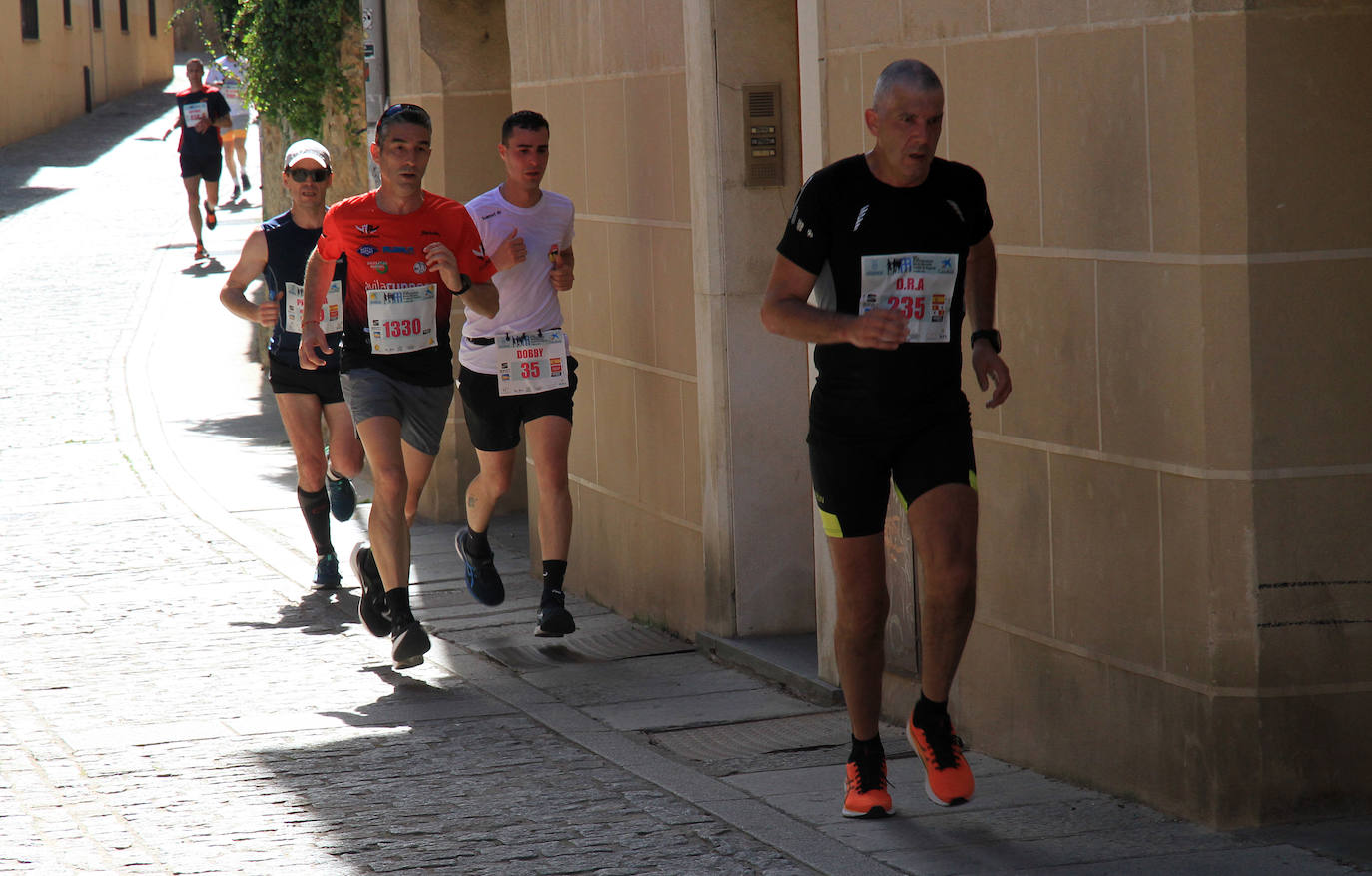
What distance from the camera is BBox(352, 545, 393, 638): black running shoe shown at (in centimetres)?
776

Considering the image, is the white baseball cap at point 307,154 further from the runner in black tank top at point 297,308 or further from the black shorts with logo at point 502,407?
the black shorts with logo at point 502,407

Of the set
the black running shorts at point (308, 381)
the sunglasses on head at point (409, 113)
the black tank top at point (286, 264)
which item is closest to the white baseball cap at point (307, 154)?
the black tank top at point (286, 264)

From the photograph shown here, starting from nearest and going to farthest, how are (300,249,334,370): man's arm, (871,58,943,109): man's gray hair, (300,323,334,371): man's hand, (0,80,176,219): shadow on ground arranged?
1. (871,58,943,109): man's gray hair
2. (300,249,334,370): man's arm
3. (300,323,334,371): man's hand
4. (0,80,176,219): shadow on ground

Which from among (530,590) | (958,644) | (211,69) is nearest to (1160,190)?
(958,644)

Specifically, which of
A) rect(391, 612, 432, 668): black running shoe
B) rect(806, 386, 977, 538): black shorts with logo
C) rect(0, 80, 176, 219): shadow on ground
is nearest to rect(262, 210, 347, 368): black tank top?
rect(391, 612, 432, 668): black running shoe

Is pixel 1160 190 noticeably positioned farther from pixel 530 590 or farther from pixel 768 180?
pixel 530 590

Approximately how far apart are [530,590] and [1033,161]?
175 inches

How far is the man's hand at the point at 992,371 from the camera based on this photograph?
5.14 metres

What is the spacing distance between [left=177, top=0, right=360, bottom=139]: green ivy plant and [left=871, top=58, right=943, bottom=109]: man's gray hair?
8164 millimetres

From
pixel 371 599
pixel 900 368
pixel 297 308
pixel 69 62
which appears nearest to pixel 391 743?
pixel 371 599

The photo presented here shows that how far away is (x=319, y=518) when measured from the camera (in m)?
9.36

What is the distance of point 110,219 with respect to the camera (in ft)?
91.0

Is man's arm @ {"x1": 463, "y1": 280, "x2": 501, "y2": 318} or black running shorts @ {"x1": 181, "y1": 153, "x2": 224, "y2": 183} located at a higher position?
black running shorts @ {"x1": 181, "y1": 153, "x2": 224, "y2": 183}

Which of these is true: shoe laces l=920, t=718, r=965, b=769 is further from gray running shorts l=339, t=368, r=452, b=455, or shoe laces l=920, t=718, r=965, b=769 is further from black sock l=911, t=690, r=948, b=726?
gray running shorts l=339, t=368, r=452, b=455
